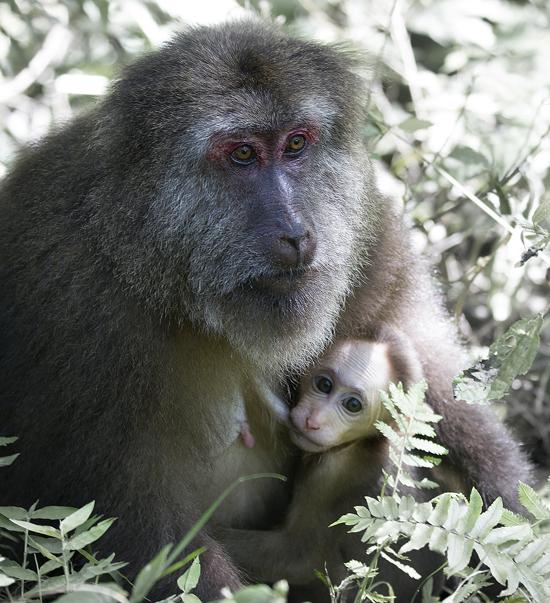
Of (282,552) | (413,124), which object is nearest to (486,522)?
(282,552)

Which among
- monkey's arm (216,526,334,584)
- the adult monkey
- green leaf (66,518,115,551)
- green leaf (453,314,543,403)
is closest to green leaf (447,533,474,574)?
green leaf (453,314,543,403)

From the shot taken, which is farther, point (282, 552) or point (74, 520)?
point (282, 552)

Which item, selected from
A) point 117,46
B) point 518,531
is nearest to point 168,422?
point 518,531

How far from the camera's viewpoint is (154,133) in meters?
3.93

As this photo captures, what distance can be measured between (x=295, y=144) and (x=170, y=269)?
0.73 m

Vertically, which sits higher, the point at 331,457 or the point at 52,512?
the point at 52,512

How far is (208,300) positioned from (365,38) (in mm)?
3914

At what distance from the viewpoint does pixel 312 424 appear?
14.5 feet

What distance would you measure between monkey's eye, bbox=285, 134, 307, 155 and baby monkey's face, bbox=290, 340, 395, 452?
964 millimetres

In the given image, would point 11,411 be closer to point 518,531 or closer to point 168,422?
point 168,422

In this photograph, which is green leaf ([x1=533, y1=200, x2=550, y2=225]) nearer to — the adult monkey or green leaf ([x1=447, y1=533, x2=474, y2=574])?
the adult monkey

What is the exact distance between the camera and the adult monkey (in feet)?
12.6

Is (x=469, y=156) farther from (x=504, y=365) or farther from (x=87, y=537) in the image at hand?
(x=87, y=537)

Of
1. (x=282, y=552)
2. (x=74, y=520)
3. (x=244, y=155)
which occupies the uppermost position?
(x=244, y=155)
